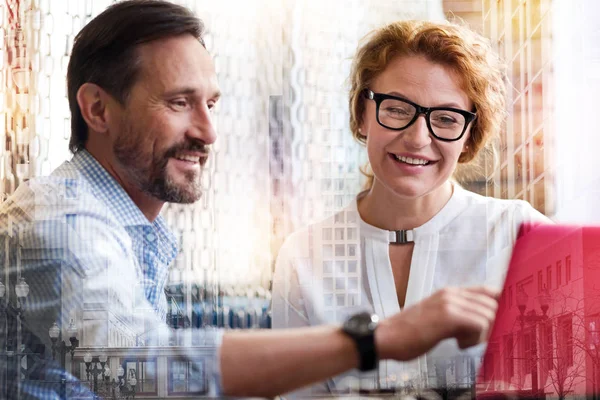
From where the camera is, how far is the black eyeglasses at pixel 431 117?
89.4 inches

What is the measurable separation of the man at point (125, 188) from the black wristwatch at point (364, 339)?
3 centimetres

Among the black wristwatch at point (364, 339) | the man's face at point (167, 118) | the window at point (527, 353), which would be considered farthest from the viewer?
the window at point (527, 353)

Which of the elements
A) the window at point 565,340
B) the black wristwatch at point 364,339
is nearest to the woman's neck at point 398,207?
the black wristwatch at point 364,339

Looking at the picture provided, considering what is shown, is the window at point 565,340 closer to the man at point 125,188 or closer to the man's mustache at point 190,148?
the man at point 125,188

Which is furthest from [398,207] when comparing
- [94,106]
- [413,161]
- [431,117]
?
[94,106]

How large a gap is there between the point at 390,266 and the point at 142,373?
→ 2.44 ft

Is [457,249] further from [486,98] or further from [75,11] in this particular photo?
[75,11]

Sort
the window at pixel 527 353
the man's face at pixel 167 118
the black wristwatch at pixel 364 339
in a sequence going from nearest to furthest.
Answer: the black wristwatch at pixel 364 339
the man's face at pixel 167 118
the window at pixel 527 353

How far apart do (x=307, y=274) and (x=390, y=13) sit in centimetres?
77

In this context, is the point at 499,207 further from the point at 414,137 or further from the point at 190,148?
the point at 190,148

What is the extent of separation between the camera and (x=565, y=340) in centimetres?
249

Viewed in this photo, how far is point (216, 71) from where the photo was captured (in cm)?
238

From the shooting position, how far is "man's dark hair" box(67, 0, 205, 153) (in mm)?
2332

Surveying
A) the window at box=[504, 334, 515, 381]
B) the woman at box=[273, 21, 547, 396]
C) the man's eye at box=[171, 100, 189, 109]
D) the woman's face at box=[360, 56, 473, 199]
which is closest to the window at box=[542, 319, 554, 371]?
the window at box=[504, 334, 515, 381]
